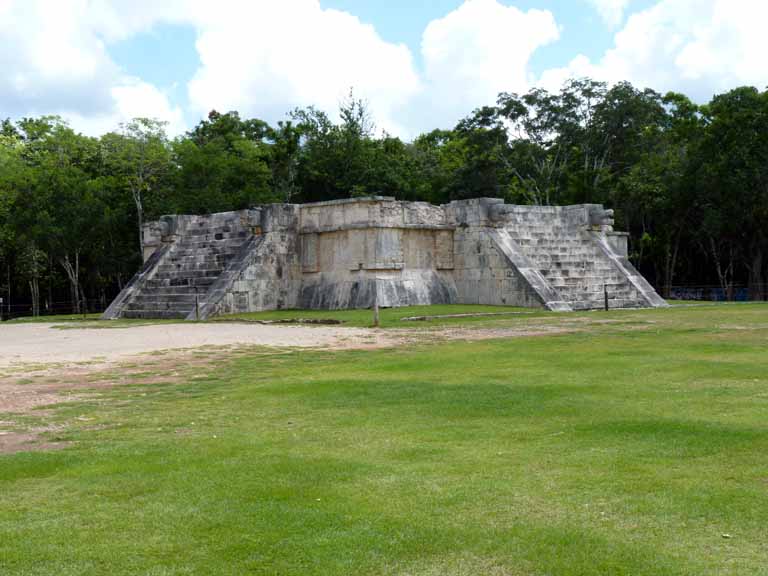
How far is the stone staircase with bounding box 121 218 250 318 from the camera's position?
25.9m

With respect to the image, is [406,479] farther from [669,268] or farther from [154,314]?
[669,268]

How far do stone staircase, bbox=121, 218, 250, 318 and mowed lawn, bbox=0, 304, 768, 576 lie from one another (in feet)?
54.0

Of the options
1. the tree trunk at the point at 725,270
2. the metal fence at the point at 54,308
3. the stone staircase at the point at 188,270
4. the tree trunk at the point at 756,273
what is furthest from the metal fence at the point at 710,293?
the metal fence at the point at 54,308

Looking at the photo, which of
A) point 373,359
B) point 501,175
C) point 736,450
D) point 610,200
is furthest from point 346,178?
point 736,450

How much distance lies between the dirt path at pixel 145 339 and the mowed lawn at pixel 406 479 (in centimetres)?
458

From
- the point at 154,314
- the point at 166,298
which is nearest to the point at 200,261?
the point at 166,298

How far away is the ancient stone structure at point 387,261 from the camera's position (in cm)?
2528

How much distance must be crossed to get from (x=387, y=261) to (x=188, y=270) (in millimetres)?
6883

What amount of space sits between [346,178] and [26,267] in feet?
52.0

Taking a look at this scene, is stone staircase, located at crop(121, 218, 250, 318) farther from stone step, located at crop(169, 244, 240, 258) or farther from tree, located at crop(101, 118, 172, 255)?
tree, located at crop(101, 118, 172, 255)

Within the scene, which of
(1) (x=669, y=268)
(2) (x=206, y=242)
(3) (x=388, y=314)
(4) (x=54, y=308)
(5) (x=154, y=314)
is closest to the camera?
(3) (x=388, y=314)

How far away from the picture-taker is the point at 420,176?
1853 inches

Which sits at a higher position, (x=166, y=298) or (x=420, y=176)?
(x=420, y=176)

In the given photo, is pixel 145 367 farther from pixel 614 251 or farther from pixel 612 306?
pixel 614 251
